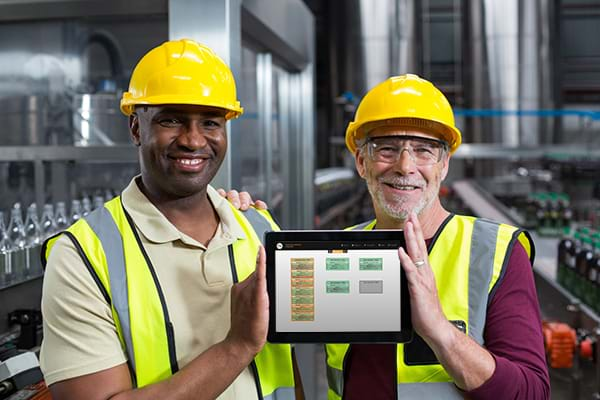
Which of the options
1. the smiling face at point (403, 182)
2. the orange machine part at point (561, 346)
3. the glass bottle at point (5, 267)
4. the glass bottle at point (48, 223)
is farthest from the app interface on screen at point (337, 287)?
the orange machine part at point (561, 346)

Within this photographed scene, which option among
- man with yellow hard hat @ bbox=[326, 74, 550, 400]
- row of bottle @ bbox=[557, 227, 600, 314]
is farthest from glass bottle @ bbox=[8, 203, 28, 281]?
row of bottle @ bbox=[557, 227, 600, 314]

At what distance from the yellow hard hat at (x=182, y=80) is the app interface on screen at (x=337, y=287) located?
32cm

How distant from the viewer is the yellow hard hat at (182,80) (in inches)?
47.6

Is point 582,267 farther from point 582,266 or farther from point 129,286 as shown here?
point 129,286

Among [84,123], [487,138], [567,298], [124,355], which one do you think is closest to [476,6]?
[487,138]

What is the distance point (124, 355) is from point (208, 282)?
20 centimetres

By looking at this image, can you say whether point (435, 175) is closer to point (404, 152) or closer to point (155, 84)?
point (404, 152)

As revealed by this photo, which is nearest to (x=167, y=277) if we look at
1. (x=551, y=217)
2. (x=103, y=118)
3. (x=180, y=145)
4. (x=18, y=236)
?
(x=180, y=145)

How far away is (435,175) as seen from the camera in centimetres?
140

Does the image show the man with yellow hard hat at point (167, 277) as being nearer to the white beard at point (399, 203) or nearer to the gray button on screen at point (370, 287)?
the gray button on screen at point (370, 287)

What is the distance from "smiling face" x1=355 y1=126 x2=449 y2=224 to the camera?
4.51 ft

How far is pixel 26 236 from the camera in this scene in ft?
8.06

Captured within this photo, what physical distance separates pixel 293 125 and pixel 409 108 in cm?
191

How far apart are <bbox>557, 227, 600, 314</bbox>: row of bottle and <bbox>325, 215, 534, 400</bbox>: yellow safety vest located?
82.6 inches
